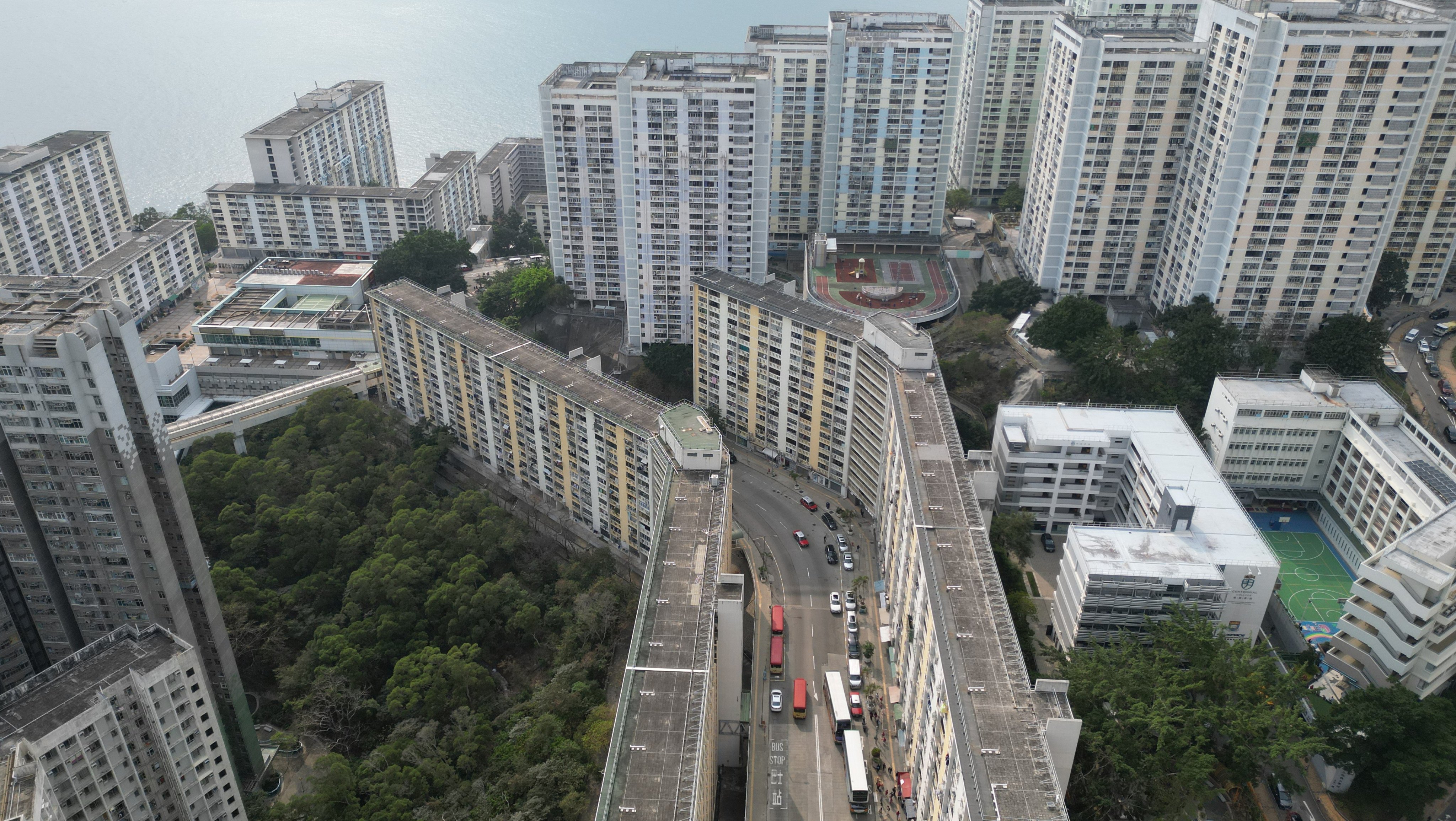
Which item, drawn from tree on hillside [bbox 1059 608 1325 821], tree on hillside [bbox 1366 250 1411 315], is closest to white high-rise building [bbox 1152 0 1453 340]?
tree on hillside [bbox 1366 250 1411 315]

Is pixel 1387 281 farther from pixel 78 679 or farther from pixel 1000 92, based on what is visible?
pixel 78 679

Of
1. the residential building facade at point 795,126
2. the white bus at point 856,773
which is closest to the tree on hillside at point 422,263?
the residential building facade at point 795,126

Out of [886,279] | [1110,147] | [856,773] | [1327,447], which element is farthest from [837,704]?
[1110,147]

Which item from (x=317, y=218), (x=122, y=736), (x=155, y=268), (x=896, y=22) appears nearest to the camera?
(x=122, y=736)

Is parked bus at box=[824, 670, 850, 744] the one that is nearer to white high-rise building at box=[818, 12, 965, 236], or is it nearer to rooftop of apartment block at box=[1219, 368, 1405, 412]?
rooftop of apartment block at box=[1219, 368, 1405, 412]

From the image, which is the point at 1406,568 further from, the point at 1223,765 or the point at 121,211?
the point at 121,211

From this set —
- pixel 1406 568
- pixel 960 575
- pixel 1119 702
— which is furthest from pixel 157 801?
pixel 1406 568

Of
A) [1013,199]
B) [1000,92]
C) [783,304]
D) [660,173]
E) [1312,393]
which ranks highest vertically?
[1000,92]
